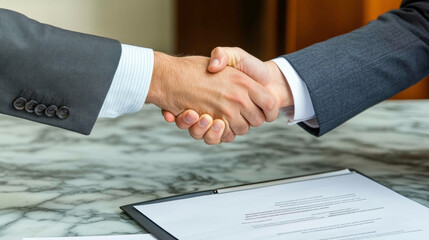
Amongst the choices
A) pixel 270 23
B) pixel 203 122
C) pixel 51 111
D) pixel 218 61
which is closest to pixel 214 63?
pixel 218 61

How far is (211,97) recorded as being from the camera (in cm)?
124

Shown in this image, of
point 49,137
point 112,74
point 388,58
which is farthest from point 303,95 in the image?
point 49,137

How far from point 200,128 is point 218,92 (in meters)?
0.09

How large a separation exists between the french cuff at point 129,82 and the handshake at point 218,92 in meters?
0.02

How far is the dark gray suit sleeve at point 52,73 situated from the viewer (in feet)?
3.26

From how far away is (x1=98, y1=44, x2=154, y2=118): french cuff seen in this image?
3.63 feet

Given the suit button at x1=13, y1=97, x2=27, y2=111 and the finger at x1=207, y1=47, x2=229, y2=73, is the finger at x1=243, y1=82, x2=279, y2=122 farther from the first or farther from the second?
the suit button at x1=13, y1=97, x2=27, y2=111

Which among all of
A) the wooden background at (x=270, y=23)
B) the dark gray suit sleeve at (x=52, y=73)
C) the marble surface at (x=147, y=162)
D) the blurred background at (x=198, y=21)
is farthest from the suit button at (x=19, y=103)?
the blurred background at (x=198, y=21)

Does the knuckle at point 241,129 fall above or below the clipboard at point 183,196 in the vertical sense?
below

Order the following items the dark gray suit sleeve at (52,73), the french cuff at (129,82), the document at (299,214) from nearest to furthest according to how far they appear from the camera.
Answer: the document at (299,214) < the dark gray suit sleeve at (52,73) < the french cuff at (129,82)

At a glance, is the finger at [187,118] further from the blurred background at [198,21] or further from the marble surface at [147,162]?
the blurred background at [198,21]

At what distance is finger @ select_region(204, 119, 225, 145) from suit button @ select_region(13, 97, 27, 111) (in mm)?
332

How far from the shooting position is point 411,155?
1.17m

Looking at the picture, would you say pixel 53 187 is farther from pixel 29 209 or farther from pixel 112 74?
pixel 112 74
